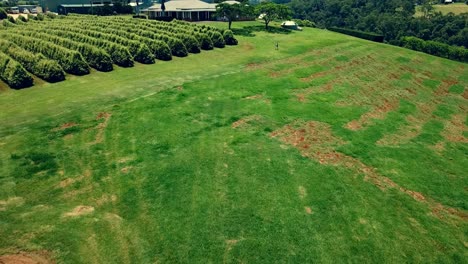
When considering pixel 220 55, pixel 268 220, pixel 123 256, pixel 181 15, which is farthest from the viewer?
pixel 181 15

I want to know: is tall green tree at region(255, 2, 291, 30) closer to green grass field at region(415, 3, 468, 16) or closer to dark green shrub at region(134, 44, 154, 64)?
dark green shrub at region(134, 44, 154, 64)

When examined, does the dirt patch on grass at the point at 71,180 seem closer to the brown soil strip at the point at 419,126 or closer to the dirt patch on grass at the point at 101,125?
the dirt patch on grass at the point at 101,125

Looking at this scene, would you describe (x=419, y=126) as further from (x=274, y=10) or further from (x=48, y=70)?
(x=274, y=10)

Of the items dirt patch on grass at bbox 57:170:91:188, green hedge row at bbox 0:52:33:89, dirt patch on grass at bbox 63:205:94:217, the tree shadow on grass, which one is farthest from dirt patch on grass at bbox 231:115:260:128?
the tree shadow on grass

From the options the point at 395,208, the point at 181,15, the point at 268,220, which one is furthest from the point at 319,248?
the point at 181,15

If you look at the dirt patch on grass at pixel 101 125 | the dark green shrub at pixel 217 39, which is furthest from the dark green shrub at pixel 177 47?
the dirt patch on grass at pixel 101 125

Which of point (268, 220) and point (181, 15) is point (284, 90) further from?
point (181, 15)

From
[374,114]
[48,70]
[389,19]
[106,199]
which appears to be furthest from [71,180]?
[389,19]
